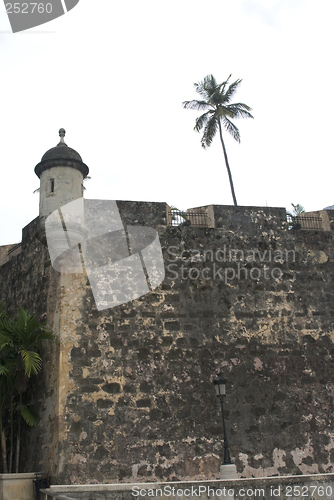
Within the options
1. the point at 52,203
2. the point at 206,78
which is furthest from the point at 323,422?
the point at 206,78

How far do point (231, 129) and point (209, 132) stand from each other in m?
0.79

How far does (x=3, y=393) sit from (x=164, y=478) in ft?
11.7

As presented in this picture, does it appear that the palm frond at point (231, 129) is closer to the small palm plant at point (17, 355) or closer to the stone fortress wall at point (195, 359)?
the stone fortress wall at point (195, 359)

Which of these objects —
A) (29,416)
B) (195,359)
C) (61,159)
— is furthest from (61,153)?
(29,416)

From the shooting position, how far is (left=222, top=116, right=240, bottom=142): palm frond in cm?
1841

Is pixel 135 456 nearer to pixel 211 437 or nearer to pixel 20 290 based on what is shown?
pixel 211 437

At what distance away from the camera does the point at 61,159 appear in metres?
11.0

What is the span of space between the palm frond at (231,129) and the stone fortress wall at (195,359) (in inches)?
279

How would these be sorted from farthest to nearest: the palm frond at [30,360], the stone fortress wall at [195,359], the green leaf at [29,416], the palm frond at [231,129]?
the palm frond at [231,129], the green leaf at [29,416], the stone fortress wall at [195,359], the palm frond at [30,360]

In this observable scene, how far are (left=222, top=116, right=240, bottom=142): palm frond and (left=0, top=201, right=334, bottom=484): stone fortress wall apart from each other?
23.3 feet

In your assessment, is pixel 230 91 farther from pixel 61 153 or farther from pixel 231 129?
pixel 61 153

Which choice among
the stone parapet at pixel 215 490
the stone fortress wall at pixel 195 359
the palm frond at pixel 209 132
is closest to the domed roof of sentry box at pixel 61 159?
the stone fortress wall at pixel 195 359

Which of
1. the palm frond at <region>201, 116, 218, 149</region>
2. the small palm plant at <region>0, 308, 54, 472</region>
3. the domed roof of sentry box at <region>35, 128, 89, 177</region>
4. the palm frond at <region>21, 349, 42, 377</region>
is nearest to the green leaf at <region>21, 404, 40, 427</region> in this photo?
the small palm plant at <region>0, 308, 54, 472</region>

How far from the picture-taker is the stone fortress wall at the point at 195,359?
973 centimetres
